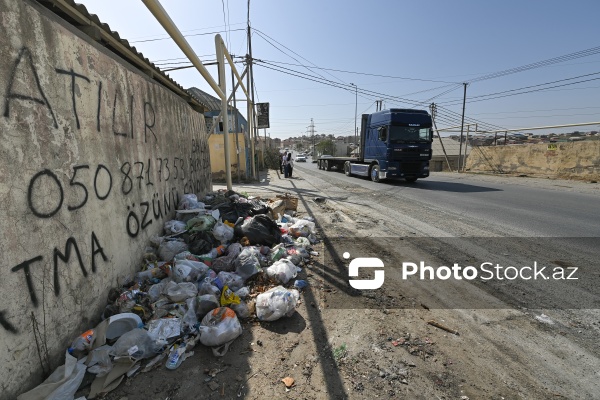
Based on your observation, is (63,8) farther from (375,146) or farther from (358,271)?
(375,146)

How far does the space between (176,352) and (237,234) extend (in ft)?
7.65

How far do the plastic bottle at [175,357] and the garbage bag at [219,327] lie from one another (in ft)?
0.58

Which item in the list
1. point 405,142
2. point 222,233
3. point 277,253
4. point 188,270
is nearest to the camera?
point 188,270

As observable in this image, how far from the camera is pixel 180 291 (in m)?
2.82

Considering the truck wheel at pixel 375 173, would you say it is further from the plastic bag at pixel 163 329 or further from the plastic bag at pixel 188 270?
the plastic bag at pixel 163 329

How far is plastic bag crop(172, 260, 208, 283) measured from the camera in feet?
10.1

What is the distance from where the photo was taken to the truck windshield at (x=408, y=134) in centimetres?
1223

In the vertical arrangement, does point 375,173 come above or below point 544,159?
below

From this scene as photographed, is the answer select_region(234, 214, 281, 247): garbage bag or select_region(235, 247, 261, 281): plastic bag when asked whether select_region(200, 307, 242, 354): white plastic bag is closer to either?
select_region(235, 247, 261, 281): plastic bag

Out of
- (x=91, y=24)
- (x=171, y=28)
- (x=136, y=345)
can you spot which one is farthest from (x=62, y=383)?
(x=171, y=28)

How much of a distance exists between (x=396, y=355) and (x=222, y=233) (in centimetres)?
287

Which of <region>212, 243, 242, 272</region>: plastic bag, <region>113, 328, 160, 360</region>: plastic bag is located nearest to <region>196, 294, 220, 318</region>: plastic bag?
<region>113, 328, 160, 360</region>: plastic bag

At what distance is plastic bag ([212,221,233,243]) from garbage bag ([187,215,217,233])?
108 millimetres

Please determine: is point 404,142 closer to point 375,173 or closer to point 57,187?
point 375,173
